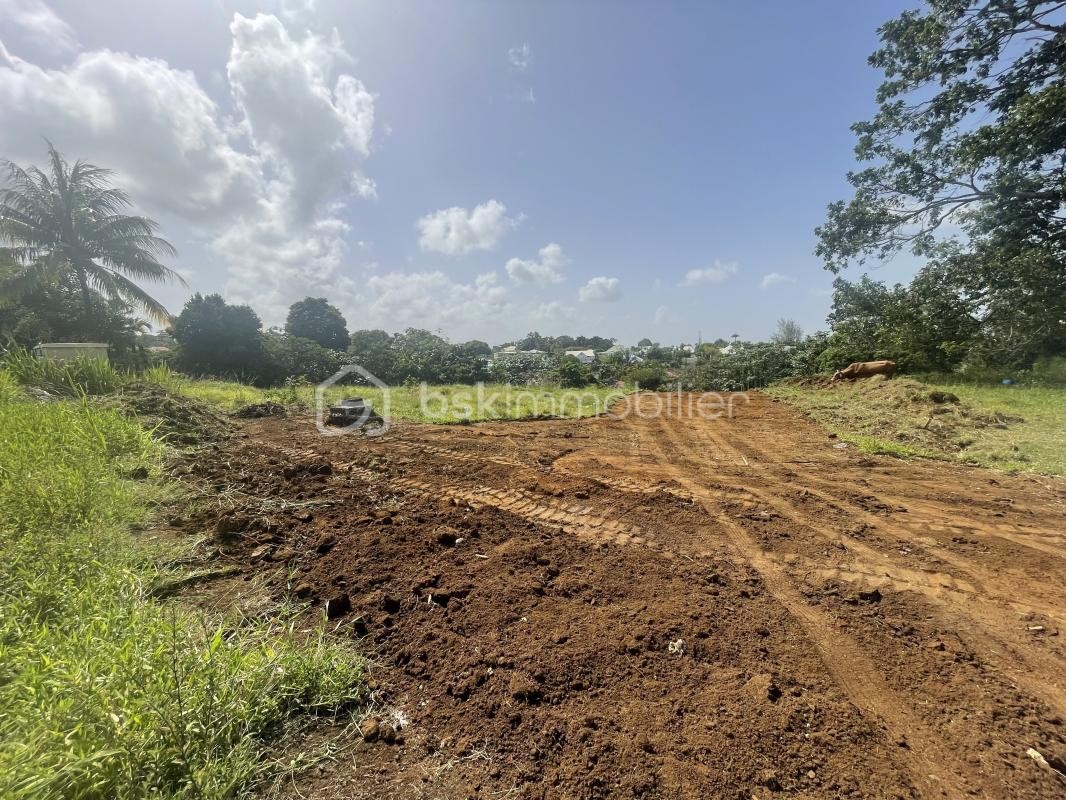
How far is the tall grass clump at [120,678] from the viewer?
1.20 meters

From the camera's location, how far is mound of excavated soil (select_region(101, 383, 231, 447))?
227 inches

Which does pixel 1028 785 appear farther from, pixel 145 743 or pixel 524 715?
pixel 145 743

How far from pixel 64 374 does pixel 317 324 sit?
2084cm

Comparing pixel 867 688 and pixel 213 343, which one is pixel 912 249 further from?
pixel 213 343

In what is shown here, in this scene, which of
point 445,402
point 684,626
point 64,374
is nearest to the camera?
point 684,626

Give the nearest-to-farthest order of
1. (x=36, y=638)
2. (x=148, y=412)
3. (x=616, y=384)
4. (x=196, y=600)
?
1. (x=36, y=638)
2. (x=196, y=600)
3. (x=148, y=412)
4. (x=616, y=384)

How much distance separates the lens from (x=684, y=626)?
218 cm

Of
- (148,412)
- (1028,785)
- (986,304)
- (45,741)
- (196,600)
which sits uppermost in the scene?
(986,304)

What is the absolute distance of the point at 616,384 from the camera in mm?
18375

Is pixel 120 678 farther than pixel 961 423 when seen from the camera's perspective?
No

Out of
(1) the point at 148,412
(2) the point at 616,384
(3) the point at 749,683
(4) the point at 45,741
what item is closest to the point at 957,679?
(3) the point at 749,683

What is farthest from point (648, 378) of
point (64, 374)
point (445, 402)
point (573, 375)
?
point (64, 374)

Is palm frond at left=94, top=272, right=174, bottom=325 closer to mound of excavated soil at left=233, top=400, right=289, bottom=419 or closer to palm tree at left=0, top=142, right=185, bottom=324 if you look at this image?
palm tree at left=0, top=142, right=185, bottom=324

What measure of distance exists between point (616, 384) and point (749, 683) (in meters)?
16.9
